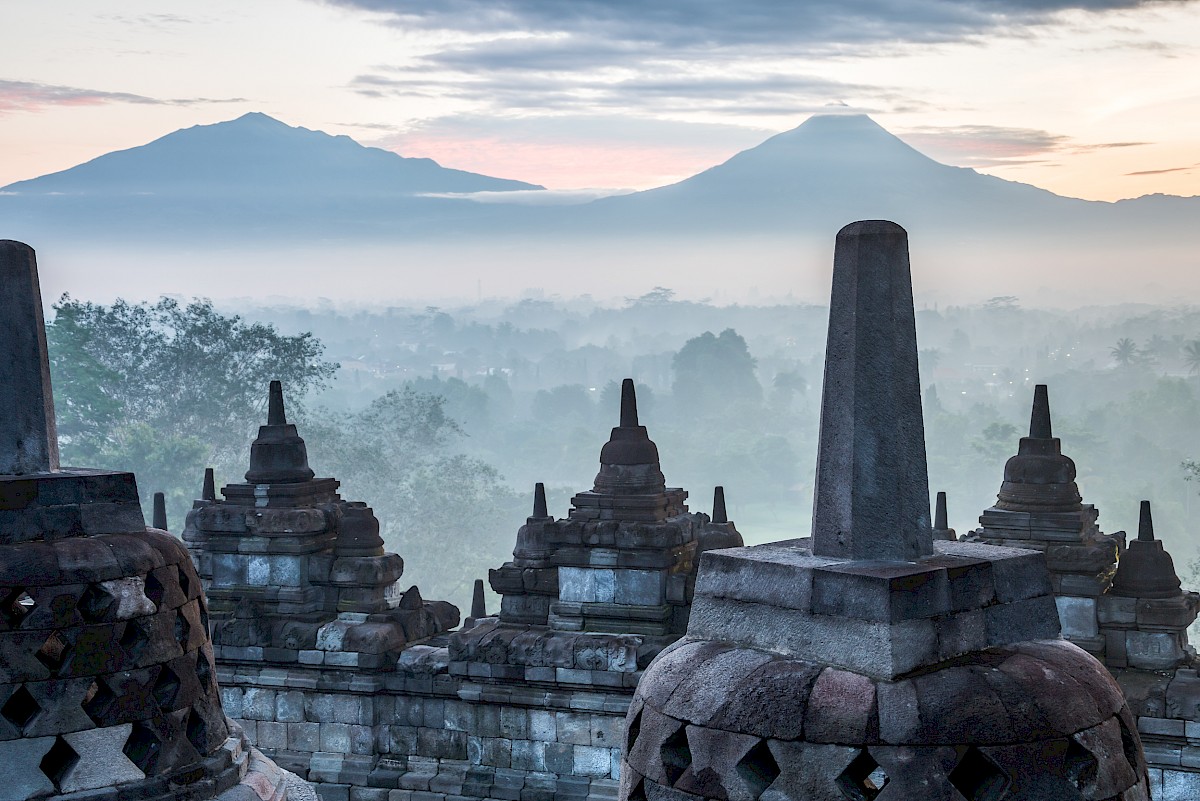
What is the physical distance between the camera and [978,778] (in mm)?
4422

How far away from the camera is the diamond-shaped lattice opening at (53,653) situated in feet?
24.6

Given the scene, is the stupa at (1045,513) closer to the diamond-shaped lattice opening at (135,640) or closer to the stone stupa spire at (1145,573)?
the stone stupa spire at (1145,573)

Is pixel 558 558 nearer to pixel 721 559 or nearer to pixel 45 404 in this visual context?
pixel 45 404

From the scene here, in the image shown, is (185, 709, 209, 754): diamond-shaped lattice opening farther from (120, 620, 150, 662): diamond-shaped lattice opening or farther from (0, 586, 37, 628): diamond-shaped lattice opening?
(0, 586, 37, 628): diamond-shaped lattice opening

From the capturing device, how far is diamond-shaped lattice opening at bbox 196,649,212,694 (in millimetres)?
8289

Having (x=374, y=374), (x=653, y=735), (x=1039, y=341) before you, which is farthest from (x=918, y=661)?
(x=374, y=374)

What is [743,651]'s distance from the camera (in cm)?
490

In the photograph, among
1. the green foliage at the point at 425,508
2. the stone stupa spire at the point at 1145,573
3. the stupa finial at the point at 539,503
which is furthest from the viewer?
the green foliage at the point at 425,508

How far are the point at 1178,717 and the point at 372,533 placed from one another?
7.34 m

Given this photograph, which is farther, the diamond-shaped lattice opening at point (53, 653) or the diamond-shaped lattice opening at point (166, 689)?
the diamond-shaped lattice opening at point (166, 689)

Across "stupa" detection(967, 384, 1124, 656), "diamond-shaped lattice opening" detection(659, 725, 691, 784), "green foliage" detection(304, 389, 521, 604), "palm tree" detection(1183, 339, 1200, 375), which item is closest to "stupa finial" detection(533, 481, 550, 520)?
"stupa" detection(967, 384, 1124, 656)

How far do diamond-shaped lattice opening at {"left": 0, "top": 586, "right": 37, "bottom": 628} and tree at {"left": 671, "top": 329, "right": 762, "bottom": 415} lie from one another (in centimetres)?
7202

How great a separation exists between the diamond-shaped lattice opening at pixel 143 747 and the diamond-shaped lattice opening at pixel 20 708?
553mm

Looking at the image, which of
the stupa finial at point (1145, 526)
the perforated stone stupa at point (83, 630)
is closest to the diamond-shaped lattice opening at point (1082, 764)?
the perforated stone stupa at point (83, 630)
